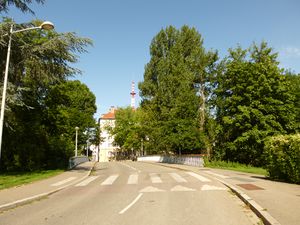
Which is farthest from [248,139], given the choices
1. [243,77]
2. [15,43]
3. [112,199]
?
[112,199]

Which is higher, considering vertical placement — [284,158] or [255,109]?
[255,109]

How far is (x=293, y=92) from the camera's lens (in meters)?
44.3

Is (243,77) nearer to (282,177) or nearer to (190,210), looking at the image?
(282,177)

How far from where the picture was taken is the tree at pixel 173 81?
4217cm

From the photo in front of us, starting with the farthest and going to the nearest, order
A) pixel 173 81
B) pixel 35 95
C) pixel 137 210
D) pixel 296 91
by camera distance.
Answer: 1. pixel 173 81
2. pixel 296 91
3. pixel 35 95
4. pixel 137 210

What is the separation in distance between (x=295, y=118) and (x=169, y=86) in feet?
56.3

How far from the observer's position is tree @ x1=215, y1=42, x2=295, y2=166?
126ft

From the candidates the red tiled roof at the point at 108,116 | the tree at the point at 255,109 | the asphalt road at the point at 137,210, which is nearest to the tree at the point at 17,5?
the asphalt road at the point at 137,210

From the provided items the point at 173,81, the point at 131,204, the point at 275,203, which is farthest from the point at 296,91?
the point at 131,204

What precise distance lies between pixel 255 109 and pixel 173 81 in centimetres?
1365

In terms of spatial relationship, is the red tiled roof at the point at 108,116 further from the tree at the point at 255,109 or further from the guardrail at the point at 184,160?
the tree at the point at 255,109

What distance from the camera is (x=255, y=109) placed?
1518 inches

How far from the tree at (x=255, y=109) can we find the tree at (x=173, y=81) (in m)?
4.78

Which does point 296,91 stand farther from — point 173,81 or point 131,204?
point 131,204
